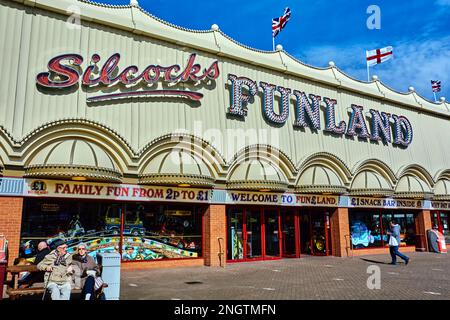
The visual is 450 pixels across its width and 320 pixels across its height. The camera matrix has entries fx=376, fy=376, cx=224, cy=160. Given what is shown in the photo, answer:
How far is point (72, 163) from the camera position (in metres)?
12.8

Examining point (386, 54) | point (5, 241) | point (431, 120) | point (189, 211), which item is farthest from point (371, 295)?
point (431, 120)

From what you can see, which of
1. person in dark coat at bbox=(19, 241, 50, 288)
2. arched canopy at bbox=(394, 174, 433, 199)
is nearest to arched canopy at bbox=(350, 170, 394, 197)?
arched canopy at bbox=(394, 174, 433, 199)

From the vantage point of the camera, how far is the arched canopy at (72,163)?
12548mm

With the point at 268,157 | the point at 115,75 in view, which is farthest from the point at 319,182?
the point at 115,75

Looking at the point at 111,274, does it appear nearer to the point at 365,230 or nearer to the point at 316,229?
the point at 316,229

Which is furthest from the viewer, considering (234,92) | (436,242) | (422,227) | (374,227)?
(422,227)

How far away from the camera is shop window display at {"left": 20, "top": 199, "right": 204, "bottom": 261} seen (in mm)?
13320

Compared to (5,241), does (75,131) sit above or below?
above

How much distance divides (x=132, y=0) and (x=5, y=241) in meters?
11.0

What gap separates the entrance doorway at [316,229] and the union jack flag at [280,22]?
10513 millimetres

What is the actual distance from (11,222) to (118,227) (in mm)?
3848

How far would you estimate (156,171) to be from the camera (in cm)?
1512

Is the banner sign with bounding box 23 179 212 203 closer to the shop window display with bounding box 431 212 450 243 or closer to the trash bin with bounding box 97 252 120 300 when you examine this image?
the trash bin with bounding box 97 252 120 300
